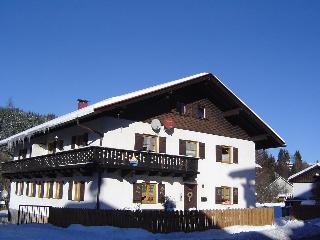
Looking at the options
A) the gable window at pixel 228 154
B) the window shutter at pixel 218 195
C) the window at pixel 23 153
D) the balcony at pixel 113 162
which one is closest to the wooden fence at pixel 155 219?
the balcony at pixel 113 162

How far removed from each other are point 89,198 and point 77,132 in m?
4.77

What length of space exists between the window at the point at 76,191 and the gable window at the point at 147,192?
3.03 m

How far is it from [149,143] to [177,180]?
3.00 meters

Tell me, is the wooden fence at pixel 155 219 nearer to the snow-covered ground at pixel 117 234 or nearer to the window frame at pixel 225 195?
the snow-covered ground at pixel 117 234

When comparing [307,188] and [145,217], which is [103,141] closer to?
[145,217]

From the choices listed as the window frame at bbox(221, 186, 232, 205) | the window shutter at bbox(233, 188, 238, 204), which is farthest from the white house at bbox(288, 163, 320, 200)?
the window frame at bbox(221, 186, 232, 205)

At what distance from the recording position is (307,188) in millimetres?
47656

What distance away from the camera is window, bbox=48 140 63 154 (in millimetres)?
28053

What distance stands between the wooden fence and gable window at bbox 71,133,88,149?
4587mm

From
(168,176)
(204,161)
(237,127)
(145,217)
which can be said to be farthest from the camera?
(237,127)

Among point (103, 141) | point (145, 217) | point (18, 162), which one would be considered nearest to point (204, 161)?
point (103, 141)

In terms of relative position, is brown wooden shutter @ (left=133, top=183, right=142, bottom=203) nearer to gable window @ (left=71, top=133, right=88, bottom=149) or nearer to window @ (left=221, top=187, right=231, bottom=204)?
gable window @ (left=71, top=133, right=88, bottom=149)

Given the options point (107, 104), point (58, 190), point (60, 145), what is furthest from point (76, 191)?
point (107, 104)

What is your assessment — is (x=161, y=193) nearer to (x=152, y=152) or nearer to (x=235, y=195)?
(x=152, y=152)
